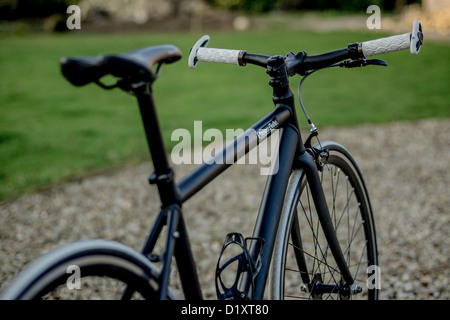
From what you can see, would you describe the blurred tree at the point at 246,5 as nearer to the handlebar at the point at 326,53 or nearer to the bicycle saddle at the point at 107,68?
the handlebar at the point at 326,53

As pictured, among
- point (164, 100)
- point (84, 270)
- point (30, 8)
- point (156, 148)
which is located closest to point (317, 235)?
point (156, 148)

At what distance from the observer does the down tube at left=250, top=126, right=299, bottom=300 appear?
5.60 ft

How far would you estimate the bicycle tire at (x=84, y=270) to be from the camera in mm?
1069

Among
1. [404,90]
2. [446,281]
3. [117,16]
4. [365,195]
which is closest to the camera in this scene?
[365,195]

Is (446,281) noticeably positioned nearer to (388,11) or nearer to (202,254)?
(202,254)

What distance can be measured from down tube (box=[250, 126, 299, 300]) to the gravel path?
1678 millimetres

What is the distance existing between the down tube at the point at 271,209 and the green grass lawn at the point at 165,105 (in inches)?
161

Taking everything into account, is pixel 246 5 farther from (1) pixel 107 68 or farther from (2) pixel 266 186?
(1) pixel 107 68

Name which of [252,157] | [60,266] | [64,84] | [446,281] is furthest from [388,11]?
[60,266]

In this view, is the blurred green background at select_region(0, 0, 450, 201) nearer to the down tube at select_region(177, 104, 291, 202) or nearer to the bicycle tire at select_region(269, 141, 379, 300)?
the bicycle tire at select_region(269, 141, 379, 300)

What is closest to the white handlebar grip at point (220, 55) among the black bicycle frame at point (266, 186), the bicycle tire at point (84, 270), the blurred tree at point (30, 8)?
the black bicycle frame at point (266, 186)

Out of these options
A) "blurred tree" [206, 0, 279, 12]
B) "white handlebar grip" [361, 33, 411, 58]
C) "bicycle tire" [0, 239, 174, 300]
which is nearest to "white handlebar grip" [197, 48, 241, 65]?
"white handlebar grip" [361, 33, 411, 58]

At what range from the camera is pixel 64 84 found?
1095cm

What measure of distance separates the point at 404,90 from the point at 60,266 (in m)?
9.49
